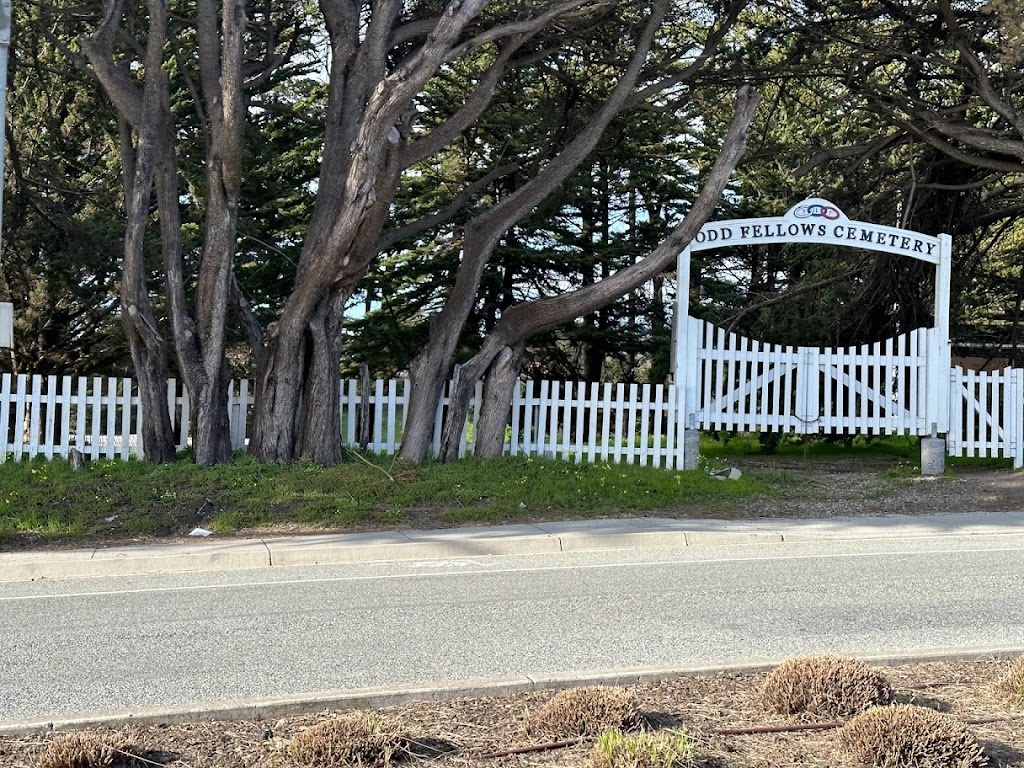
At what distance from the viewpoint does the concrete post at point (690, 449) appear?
54.6 feet

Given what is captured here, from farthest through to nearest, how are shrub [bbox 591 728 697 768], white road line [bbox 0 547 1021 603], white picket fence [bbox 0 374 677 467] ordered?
white picket fence [bbox 0 374 677 467], white road line [bbox 0 547 1021 603], shrub [bbox 591 728 697 768]

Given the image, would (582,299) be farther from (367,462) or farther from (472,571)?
(472,571)

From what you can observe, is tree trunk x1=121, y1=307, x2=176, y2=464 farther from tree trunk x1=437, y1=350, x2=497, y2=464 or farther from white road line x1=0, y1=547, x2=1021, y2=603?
white road line x1=0, y1=547, x2=1021, y2=603

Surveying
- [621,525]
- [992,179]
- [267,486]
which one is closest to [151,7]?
[267,486]

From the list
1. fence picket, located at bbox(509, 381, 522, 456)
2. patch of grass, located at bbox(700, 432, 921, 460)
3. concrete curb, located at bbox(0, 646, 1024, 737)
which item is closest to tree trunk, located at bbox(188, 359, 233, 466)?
fence picket, located at bbox(509, 381, 522, 456)

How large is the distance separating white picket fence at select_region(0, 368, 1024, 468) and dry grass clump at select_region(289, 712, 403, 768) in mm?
11375

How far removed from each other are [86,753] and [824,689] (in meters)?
3.06

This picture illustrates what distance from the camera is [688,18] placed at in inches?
766

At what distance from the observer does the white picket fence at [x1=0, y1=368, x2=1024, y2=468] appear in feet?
50.7

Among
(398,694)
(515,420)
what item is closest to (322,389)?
(515,420)

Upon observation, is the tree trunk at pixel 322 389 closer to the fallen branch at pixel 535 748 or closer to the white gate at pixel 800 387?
the white gate at pixel 800 387

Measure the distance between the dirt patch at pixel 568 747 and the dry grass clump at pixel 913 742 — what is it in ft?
0.31

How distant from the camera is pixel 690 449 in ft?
54.9

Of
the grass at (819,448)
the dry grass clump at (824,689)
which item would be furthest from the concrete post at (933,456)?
the dry grass clump at (824,689)
